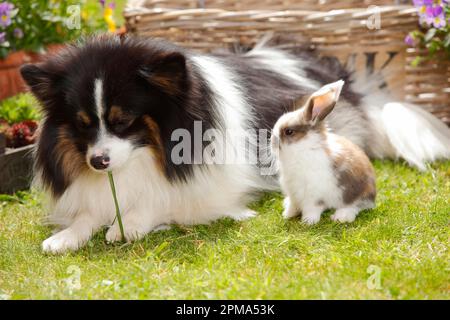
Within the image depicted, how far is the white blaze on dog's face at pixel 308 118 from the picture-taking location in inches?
109

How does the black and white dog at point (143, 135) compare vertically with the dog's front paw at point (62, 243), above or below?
above

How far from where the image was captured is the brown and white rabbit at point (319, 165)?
111 inches

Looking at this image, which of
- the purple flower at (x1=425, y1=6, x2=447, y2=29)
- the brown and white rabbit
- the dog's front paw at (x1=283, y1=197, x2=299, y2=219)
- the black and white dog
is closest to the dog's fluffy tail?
the purple flower at (x1=425, y1=6, x2=447, y2=29)

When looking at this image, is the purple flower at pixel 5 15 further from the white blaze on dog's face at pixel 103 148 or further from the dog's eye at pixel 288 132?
the dog's eye at pixel 288 132

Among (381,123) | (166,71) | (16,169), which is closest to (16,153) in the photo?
(16,169)

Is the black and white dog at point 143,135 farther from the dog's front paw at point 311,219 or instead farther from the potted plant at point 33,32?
the potted plant at point 33,32

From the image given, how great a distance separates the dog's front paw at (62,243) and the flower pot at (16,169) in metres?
0.97

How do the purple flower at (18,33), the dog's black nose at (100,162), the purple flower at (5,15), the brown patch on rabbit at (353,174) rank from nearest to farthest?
the dog's black nose at (100,162), the brown patch on rabbit at (353,174), the purple flower at (5,15), the purple flower at (18,33)

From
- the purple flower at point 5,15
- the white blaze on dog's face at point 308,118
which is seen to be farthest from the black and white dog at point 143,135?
the purple flower at point 5,15

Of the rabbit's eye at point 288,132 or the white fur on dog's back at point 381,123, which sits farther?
the white fur on dog's back at point 381,123

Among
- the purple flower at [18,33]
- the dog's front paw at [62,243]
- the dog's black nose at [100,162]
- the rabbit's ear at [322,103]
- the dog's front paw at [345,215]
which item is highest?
the purple flower at [18,33]

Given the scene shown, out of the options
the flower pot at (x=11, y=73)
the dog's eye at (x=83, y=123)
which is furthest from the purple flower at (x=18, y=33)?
the dog's eye at (x=83, y=123)

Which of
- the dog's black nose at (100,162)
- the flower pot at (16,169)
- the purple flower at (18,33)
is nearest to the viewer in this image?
the dog's black nose at (100,162)
